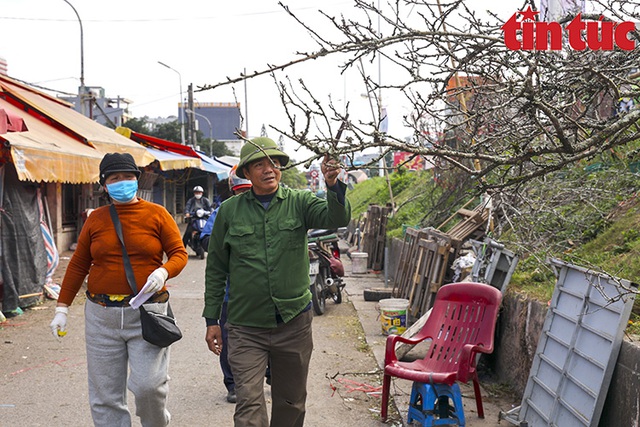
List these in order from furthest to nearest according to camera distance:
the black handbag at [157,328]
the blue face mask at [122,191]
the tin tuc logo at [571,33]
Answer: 1. the blue face mask at [122,191]
2. the black handbag at [157,328]
3. the tin tuc logo at [571,33]

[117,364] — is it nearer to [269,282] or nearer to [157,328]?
[157,328]

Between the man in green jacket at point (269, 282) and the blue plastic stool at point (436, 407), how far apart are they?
1.23m

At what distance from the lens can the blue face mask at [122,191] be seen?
4660 millimetres

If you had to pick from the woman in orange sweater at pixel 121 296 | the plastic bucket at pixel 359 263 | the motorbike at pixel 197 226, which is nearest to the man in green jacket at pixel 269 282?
the woman in orange sweater at pixel 121 296

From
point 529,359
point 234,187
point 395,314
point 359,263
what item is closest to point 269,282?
point 234,187

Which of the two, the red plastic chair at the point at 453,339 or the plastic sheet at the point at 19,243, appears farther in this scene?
the plastic sheet at the point at 19,243

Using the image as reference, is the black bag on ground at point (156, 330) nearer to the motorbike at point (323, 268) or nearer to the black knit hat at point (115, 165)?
the black knit hat at point (115, 165)

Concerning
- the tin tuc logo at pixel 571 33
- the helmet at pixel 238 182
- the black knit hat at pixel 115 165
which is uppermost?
the tin tuc logo at pixel 571 33

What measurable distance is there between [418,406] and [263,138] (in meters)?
2.43

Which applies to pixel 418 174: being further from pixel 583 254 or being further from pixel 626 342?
pixel 626 342

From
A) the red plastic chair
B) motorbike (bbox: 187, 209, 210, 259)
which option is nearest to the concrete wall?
the red plastic chair

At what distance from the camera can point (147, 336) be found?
14.4 feet

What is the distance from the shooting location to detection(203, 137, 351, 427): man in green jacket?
428 centimetres

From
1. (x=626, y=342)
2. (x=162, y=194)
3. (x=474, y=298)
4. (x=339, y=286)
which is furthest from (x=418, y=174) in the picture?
(x=626, y=342)
